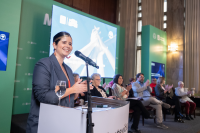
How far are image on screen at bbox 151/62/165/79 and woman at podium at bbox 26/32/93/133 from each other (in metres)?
5.81

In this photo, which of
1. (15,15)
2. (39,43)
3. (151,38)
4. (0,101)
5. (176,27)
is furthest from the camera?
(176,27)

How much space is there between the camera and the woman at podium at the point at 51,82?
1.19 m

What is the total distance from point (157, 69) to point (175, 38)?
1.63 m

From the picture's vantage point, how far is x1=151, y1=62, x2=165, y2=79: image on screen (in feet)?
22.2

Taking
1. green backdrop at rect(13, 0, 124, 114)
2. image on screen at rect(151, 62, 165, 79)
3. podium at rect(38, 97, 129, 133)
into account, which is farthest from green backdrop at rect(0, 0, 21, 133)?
image on screen at rect(151, 62, 165, 79)

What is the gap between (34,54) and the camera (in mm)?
4219

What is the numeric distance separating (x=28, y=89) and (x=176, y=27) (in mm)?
6417

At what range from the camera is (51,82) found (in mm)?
1277

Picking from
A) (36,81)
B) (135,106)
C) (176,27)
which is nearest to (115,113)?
(36,81)

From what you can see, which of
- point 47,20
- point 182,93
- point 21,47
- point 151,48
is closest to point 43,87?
point 21,47

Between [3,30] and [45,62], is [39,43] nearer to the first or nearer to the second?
[3,30]

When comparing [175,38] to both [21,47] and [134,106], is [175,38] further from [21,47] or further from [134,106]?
[21,47]

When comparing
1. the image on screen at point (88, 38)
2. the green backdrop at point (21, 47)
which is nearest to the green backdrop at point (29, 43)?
the green backdrop at point (21, 47)

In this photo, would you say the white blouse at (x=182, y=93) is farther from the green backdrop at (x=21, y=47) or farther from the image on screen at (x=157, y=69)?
the green backdrop at (x=21, y=47)
